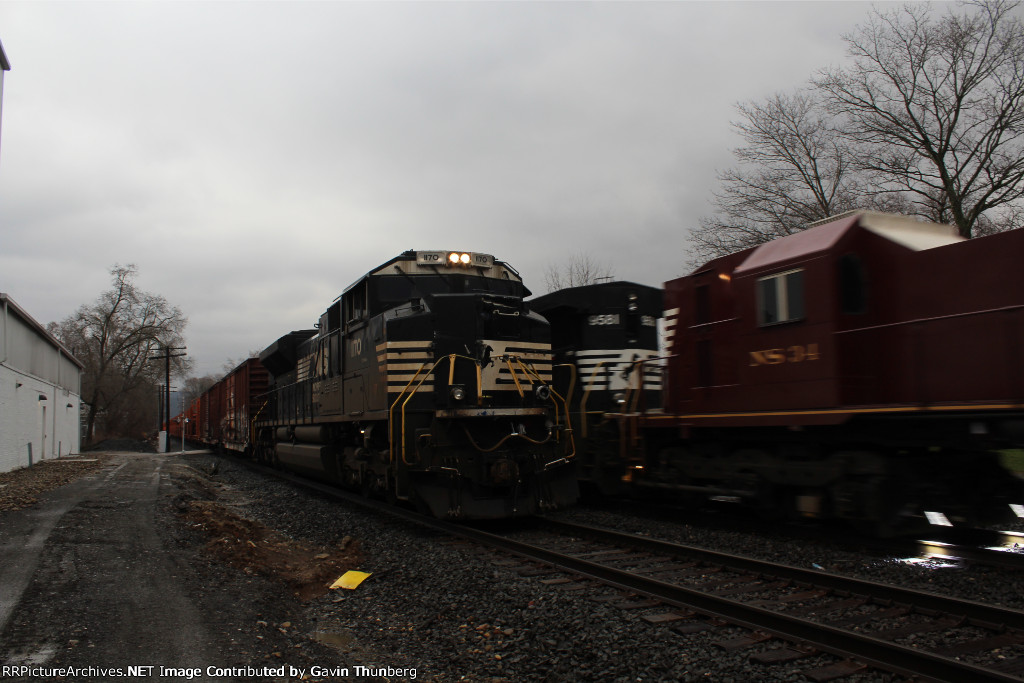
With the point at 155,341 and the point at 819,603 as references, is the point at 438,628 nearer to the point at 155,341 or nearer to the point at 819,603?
the point at 819,603

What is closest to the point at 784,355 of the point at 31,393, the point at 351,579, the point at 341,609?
the point at 351,579

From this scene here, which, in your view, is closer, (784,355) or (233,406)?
(784,355)

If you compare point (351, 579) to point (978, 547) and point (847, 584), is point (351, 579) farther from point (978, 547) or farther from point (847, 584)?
point (978, 547)

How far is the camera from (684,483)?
9.26 meters

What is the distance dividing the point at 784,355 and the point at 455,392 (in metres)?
3.91

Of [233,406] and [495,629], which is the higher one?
[233,406]

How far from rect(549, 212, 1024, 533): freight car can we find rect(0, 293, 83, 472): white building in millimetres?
18433

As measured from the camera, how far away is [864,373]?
731cm

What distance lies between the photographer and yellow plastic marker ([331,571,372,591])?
20.9ft

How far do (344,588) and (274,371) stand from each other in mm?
12467

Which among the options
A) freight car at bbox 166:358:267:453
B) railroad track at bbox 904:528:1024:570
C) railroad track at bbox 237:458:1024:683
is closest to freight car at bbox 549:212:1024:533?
railroad track at bbox 904:528:1024:570

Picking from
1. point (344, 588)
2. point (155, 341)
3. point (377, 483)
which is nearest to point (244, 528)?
point (377, 483)

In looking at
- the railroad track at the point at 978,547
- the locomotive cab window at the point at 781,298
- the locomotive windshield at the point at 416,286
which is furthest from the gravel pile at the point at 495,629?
the locomotive windshield at the point at 416,286

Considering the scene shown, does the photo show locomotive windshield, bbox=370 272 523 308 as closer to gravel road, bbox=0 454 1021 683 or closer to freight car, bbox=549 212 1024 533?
gravel road, bbox=0 454 1021 683
